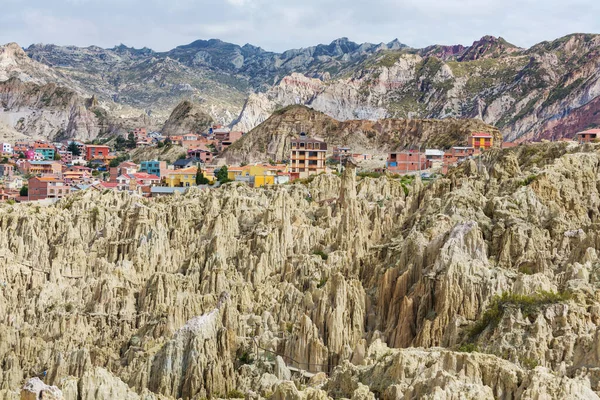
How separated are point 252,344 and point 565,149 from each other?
29534mm

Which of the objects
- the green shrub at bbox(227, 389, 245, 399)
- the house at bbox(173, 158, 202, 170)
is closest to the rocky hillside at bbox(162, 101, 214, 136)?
the house at bbox(173, 158, 202, 170)

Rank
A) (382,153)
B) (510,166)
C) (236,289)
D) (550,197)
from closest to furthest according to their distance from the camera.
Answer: (550,197)
(236,289)
(510,166)
(382,153)

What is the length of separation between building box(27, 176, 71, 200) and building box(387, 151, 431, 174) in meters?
44.8

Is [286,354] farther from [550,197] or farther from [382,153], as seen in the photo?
[382,153]

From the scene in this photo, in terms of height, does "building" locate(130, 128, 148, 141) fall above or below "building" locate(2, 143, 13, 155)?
above

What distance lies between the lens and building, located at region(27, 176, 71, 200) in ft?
350

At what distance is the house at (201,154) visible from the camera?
149 m

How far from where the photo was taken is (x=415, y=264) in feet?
129

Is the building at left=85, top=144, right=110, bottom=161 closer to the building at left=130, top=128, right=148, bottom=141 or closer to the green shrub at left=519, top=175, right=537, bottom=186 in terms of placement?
the building at left=130, top=128, right=148, bottom=141

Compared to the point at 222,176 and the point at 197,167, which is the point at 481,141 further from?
the point at 197,167

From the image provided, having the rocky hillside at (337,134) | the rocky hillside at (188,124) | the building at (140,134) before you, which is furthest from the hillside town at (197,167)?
the rocky hillside at (188,124)

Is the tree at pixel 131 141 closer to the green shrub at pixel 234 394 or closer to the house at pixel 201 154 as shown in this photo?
the house at pixel 201 154

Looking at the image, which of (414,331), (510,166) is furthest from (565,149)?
(414,331)

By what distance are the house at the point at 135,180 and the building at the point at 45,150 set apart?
53.0 metres
